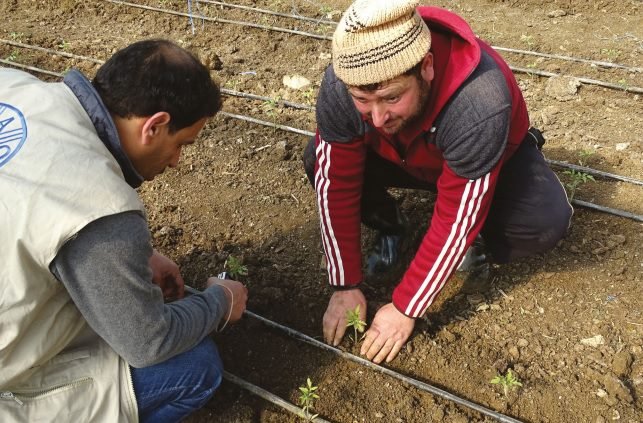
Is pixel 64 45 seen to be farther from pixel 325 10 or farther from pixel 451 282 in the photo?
pixel 451 282

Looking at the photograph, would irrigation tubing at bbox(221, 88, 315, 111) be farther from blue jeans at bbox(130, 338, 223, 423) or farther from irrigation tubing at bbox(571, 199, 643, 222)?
blue jeans at bbox(130, 338, 223, 423)

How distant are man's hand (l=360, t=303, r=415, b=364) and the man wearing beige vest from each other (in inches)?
31.1

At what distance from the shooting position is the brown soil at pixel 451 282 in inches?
104

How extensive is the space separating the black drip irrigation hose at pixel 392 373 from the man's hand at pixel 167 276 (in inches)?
14.0

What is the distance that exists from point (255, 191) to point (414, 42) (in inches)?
76.8

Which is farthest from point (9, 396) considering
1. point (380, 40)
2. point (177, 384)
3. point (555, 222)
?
point (555, 222)

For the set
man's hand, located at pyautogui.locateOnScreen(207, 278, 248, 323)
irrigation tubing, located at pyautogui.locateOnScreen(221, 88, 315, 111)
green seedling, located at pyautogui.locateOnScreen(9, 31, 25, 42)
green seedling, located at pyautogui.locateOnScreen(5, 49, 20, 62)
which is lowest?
irrigation tubing, located at pyautogui.locateOnScreen(221, 88, 315, 111)

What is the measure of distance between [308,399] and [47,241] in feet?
4.50

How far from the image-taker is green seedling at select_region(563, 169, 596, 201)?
3529 mm

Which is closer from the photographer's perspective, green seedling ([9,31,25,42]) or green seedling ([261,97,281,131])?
green seedling ([261,97,281,131])

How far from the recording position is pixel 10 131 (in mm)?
1744

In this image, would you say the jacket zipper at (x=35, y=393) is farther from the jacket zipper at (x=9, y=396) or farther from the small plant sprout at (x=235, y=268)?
the small plant sprout at (x=235, y=268)

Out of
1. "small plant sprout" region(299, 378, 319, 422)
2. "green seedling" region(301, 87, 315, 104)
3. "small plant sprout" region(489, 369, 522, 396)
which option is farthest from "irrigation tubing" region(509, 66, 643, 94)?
"small plant sprout" region(299, 378, 319, 422)

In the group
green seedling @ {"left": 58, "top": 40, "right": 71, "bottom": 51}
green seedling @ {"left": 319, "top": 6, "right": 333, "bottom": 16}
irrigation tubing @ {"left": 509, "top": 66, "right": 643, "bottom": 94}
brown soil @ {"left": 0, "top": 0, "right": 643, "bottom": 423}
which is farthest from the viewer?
green seedling @ {"left": 319, "top": 6, "right": 333, "bottom": 16}
